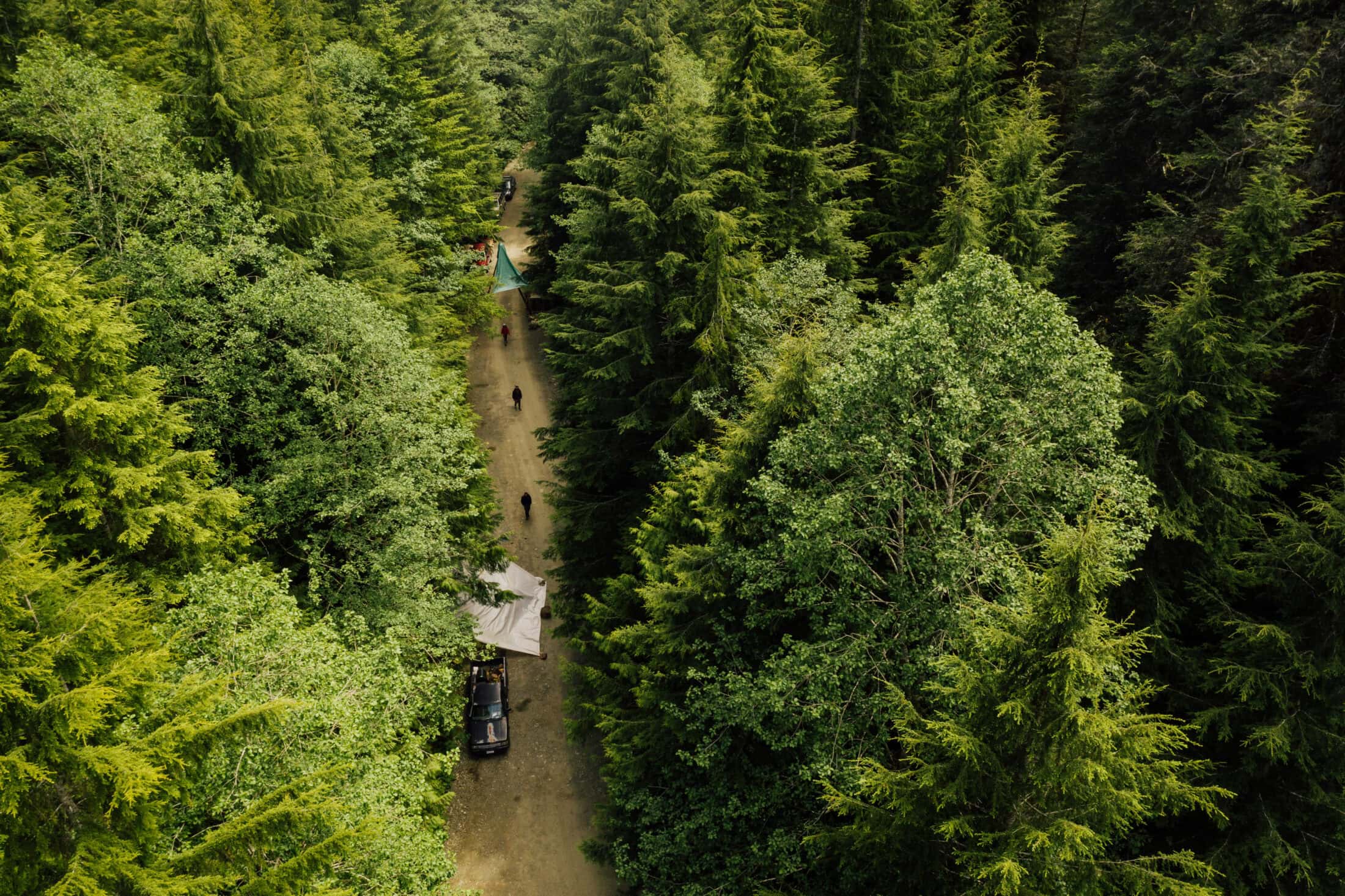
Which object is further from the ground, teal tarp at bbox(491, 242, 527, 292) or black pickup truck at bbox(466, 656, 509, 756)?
teal tarp at bbox(491, 242, 527, 292)

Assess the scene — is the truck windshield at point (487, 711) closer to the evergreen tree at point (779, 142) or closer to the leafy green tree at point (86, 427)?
the leafy green tree at point (86, 427)

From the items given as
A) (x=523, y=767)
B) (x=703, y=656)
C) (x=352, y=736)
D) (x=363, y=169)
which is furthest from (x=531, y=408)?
(x=352, y=736)

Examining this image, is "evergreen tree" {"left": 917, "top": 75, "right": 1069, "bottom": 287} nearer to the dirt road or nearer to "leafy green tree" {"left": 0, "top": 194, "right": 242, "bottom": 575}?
"leafy green tree" {"left": 0, "top": 194, "right": 242, "bottom": 575}

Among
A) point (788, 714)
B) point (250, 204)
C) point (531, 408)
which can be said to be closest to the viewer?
point (788, 714)

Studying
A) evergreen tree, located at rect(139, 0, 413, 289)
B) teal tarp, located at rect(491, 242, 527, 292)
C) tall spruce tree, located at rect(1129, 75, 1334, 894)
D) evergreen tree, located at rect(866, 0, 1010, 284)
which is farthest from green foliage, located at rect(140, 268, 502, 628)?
teal tarp, located at rect(491, 242, 527, 292)

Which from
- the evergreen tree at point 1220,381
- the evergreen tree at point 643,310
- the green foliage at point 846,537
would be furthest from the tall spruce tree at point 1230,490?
the evergreen tree at point 643,310

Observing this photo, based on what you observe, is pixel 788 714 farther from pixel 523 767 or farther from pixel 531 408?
pixel 531 408

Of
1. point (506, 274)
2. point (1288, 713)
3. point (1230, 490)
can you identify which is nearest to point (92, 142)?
point (506, 274)
